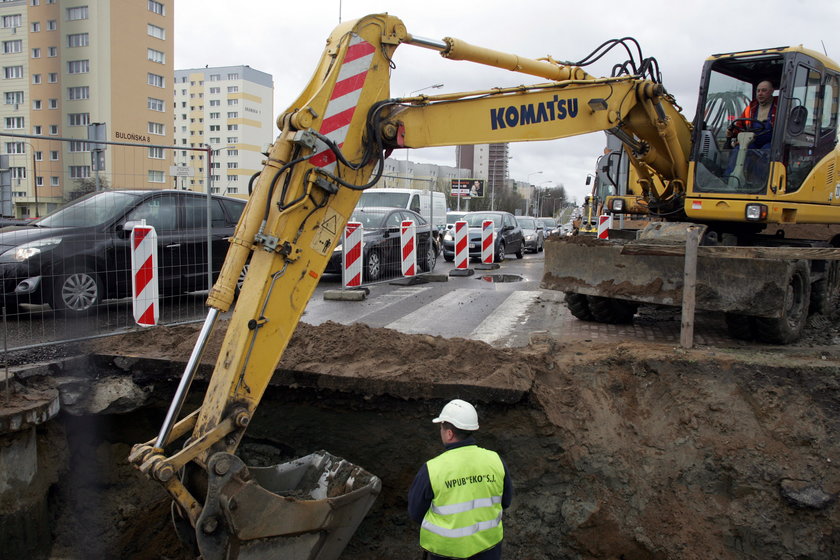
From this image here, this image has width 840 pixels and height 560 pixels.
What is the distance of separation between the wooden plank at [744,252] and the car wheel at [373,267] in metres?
6.39

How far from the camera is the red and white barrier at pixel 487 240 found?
15.6 metres

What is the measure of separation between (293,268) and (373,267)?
822 cm

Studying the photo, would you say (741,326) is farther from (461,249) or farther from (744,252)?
(461,249)

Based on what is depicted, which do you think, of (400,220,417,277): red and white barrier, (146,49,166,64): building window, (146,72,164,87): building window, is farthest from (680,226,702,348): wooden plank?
(146,72,164,87): building window

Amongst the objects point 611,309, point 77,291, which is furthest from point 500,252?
point 77,291

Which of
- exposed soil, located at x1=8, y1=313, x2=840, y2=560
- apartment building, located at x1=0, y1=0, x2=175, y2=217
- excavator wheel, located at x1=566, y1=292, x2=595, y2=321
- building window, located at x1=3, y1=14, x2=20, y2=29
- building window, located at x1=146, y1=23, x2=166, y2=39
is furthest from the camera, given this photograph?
building window, located at x1=146, y1=23, x2=166, y2=39

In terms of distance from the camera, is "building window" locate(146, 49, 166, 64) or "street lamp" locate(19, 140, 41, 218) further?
"building window" locate(146, 49, 166, 64)

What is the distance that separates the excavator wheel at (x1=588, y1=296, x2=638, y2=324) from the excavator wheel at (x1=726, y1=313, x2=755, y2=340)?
1189 millimetres

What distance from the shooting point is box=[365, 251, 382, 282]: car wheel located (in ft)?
38.5

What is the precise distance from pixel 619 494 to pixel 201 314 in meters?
5.13

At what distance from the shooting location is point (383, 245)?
12.1 m

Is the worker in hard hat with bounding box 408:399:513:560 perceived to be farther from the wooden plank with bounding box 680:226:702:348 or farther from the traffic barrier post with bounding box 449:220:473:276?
the traffic barrier post with bounding box 449:220:473:276

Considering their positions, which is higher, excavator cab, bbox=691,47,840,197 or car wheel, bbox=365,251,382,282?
excavator cab, bbox=691,47,840,197

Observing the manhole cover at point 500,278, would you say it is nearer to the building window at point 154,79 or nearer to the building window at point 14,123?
the building window at point 154,79
